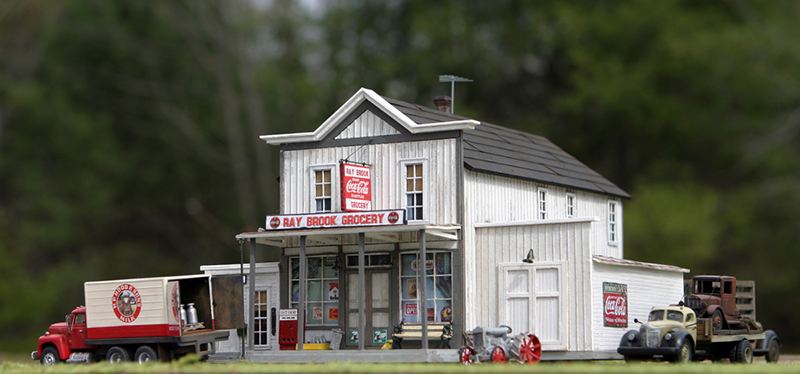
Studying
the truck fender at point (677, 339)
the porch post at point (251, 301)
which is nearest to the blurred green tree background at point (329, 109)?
the truck fender at point (677, 339)

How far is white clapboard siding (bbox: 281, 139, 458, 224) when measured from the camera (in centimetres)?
2706

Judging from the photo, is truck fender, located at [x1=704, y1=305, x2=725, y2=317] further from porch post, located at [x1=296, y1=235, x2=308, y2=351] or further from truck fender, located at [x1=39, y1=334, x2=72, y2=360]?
truck fender, located at [x1=39, y1=334, x2=72, y2=360]

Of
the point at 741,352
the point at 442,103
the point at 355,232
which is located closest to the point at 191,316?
the point at 355,232

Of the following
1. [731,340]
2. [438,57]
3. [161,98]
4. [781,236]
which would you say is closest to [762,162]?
[781,236]

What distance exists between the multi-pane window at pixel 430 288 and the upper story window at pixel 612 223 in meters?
8.36

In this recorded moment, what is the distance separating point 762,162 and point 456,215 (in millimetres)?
25149

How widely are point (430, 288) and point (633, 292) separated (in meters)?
5.44

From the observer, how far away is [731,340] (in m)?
26.5

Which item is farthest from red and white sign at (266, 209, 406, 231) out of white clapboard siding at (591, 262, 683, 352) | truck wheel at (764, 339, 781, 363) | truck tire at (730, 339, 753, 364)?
truck wheel at (764, 339, 781, 363)

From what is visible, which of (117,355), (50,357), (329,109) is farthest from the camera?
(329,109)

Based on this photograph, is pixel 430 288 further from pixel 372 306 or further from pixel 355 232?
pixel 355 232

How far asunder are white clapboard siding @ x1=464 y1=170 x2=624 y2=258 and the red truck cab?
34.9 ft

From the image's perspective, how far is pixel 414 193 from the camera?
1083 inches

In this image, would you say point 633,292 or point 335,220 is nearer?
point 335,220
